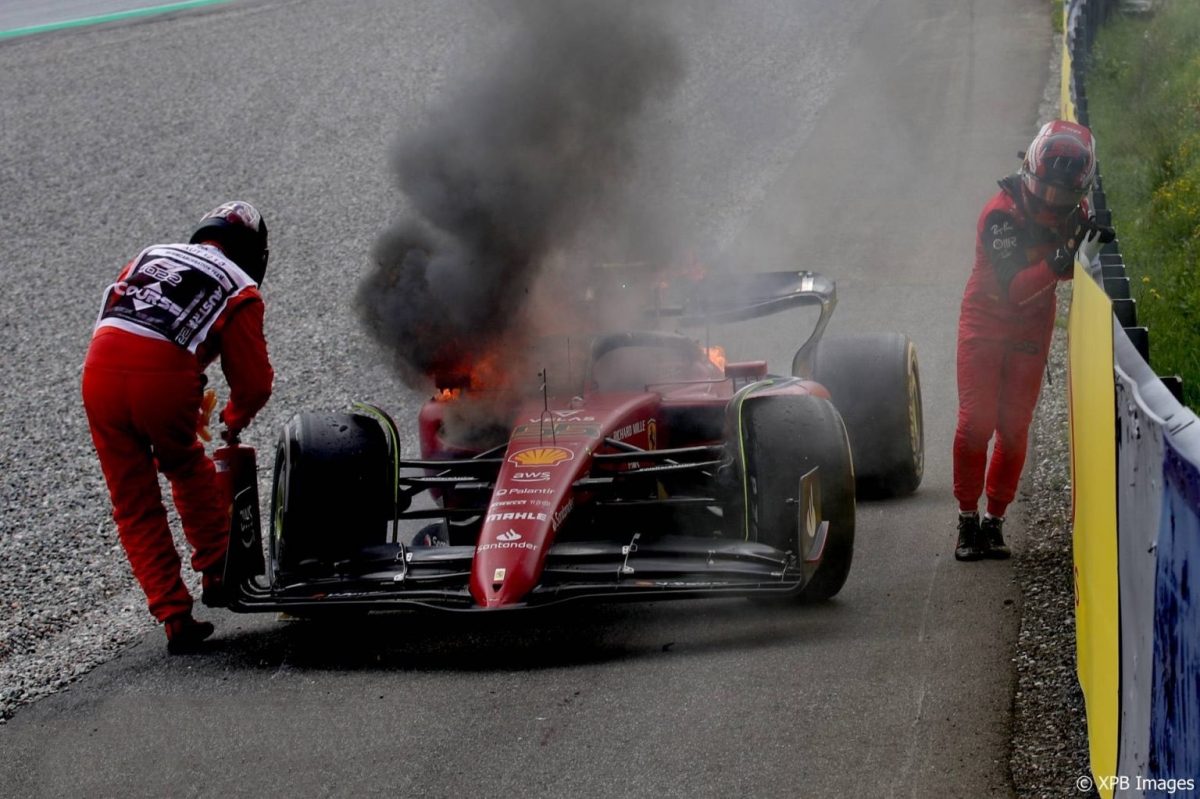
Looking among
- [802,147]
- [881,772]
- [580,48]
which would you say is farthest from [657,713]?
[802,147]

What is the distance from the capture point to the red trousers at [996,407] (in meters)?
6.30

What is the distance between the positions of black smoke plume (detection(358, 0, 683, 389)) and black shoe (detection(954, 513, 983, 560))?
222cm

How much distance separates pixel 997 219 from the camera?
6.20 meters

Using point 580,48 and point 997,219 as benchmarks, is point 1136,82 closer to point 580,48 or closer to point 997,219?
point 580,48

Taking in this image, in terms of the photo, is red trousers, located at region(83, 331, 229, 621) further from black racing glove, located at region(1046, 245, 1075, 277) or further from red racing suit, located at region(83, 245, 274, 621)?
black racing glove, located at region(1046, 245, 1075, 277)

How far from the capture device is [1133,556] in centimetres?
347

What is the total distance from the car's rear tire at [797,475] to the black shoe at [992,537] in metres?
0.79

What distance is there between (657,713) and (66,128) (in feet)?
56.8

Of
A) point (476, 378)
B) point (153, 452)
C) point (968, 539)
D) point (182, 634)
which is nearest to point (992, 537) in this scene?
point (968, 539)

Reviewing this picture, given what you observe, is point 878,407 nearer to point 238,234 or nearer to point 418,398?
point 238,234

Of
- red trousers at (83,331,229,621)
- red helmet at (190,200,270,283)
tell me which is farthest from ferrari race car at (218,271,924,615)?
red helmet at (190,200,270,283)

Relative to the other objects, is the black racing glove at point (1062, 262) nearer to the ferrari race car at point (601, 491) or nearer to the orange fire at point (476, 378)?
the ferrari race car at point (601, 491)

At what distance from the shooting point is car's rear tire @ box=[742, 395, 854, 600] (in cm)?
578

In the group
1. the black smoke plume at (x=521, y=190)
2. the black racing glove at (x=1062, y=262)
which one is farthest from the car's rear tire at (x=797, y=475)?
the black smoke plume at (x=521, y=190)
